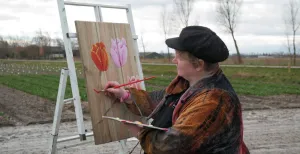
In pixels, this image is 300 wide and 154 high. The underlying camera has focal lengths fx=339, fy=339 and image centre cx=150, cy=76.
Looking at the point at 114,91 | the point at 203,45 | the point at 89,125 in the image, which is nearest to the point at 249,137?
the point at 89,125

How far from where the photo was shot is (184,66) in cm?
190

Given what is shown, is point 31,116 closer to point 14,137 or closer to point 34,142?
point 14,137

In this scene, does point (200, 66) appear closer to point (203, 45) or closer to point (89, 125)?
point (203, 45)

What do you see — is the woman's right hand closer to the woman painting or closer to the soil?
the soil

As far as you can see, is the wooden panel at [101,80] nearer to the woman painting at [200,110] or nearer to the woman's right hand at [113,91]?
the woman's right hand at [113,91]

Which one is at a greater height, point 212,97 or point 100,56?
point 100,56

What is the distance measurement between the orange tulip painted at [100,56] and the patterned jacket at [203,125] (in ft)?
4.43

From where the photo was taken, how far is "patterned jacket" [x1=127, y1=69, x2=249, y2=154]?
1713 mm

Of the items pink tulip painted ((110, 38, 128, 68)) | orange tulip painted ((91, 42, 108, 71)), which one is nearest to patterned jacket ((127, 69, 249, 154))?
Answer: orange tulip painted ((91, 42, 108, 71))

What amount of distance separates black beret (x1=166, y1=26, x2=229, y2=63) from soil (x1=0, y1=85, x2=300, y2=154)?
82.3 inches

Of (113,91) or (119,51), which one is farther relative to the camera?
(119,51)

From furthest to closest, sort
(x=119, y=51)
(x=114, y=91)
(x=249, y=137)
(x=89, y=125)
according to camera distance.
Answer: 1. (x=89, y=125)
2. (x=249, y=137)
3. (x=119, y=51)
4. (x=114, y=91)

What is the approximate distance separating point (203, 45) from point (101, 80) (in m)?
1.50

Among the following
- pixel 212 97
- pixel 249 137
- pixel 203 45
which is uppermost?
pixel 203 45
